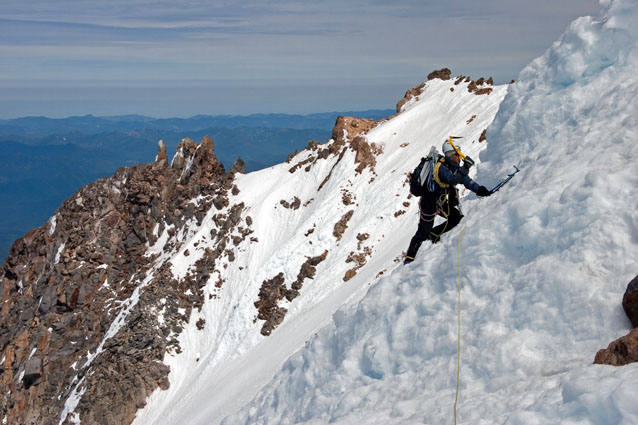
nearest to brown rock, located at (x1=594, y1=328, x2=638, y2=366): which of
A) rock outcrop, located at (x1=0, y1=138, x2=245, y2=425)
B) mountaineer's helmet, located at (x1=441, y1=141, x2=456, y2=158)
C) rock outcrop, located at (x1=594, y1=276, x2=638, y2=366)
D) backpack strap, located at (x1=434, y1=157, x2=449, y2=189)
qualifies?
rock outcrop, located at (x1=594, y1=276, x2=638, y2=366)

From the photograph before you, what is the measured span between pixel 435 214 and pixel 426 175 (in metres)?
0.90

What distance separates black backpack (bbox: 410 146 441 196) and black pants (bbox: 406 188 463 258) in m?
0.22

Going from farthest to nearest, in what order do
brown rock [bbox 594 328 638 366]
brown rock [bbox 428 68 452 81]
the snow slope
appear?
brown rock [bbox 428 68 452 81] → the snow slope → brown rock [bbox 594 328 638 366]

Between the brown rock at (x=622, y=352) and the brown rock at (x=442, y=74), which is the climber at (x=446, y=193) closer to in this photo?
the brown rock at (x=622, y=352)

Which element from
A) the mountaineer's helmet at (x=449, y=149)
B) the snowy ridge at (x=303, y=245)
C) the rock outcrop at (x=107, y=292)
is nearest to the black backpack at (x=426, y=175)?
the mountaineer's helmet at (x=449, y=149)

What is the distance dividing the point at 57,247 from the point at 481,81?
4210 centimetres

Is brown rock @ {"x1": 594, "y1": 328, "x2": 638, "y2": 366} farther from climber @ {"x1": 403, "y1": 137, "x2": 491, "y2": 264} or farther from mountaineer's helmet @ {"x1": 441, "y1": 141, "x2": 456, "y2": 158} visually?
mountaineer's helmet @ {"x1": 441, "y1": 141, "x2": 456, "y2": 158}

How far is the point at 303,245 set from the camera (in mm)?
33031

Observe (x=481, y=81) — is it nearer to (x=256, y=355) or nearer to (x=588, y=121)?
(x=256, y=355)

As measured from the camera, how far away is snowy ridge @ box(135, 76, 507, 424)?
25922mm

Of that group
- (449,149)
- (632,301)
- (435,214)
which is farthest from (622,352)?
(449,149)

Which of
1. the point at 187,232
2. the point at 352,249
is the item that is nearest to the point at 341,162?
the point at 352,249

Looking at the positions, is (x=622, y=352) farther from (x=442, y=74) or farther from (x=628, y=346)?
(x=442, y=74)

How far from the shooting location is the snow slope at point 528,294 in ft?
19.4
